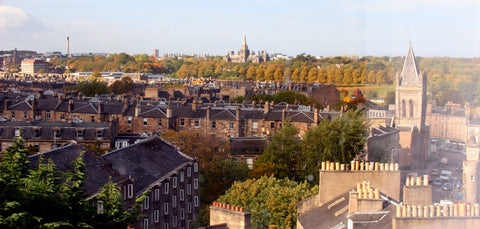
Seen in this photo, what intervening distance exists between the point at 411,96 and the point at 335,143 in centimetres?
2070

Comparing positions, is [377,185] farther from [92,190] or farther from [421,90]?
[421,90]

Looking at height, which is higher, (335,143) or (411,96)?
(411,96)

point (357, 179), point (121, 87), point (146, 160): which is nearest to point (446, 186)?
point (146, 160)

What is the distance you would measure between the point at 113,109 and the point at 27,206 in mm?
30555

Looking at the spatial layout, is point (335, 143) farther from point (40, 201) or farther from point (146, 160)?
point (40, 201)

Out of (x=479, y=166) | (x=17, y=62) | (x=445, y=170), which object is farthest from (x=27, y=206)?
(x=17, y=62)

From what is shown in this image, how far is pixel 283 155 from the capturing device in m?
24.9

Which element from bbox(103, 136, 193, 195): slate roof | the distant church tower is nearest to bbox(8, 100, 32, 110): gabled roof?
bbox(103, 136, 193, 195): slate roof

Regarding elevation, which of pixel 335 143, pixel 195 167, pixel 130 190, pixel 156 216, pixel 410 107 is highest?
pixel 410 107

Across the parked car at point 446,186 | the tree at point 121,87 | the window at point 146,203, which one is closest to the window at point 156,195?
the window at point 146,203

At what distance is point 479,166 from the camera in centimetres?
1869

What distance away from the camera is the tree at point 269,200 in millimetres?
13078

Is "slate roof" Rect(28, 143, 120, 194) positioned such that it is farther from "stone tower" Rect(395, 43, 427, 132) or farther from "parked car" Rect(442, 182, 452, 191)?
"stone tower" Rect(395, 43, 427, 132)

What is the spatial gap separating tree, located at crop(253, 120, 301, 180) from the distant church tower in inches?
393
